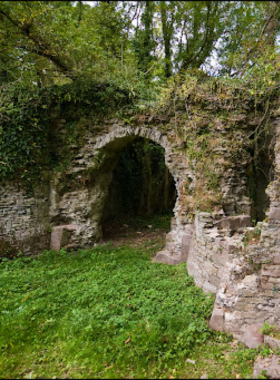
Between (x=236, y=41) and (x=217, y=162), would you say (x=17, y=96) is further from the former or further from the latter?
(x=236, y=41)

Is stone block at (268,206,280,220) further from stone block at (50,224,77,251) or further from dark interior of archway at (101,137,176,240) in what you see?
dark interior of archway at (101,137,176,240)

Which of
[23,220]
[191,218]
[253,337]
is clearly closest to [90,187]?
[23,220]

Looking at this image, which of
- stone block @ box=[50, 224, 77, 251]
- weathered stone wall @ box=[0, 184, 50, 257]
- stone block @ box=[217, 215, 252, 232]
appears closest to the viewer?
stone block @ box=[217, 215, 252, 232]

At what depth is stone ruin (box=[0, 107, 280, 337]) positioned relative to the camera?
350cm

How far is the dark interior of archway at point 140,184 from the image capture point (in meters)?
10.5

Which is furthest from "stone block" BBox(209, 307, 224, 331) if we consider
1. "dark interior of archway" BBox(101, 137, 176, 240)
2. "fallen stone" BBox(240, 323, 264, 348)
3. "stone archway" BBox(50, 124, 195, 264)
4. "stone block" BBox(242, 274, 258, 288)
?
"dark interior of archway" BBox(101, 137, 176, 240)

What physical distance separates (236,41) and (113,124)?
5629mm

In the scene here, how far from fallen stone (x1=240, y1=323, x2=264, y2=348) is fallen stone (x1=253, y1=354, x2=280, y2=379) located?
212 mm

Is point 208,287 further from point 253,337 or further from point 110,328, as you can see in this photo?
point 110,328

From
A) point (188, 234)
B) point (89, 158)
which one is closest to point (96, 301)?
point (188, 234)

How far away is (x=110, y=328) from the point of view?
11.3ft

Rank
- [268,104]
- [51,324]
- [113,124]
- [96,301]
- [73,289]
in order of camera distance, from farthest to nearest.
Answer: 1. [113,124]
2. [268,104]
3. [73,289]
4. [96,301]
5. [51,324]

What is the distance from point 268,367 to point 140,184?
8.79m

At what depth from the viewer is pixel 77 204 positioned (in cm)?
717
